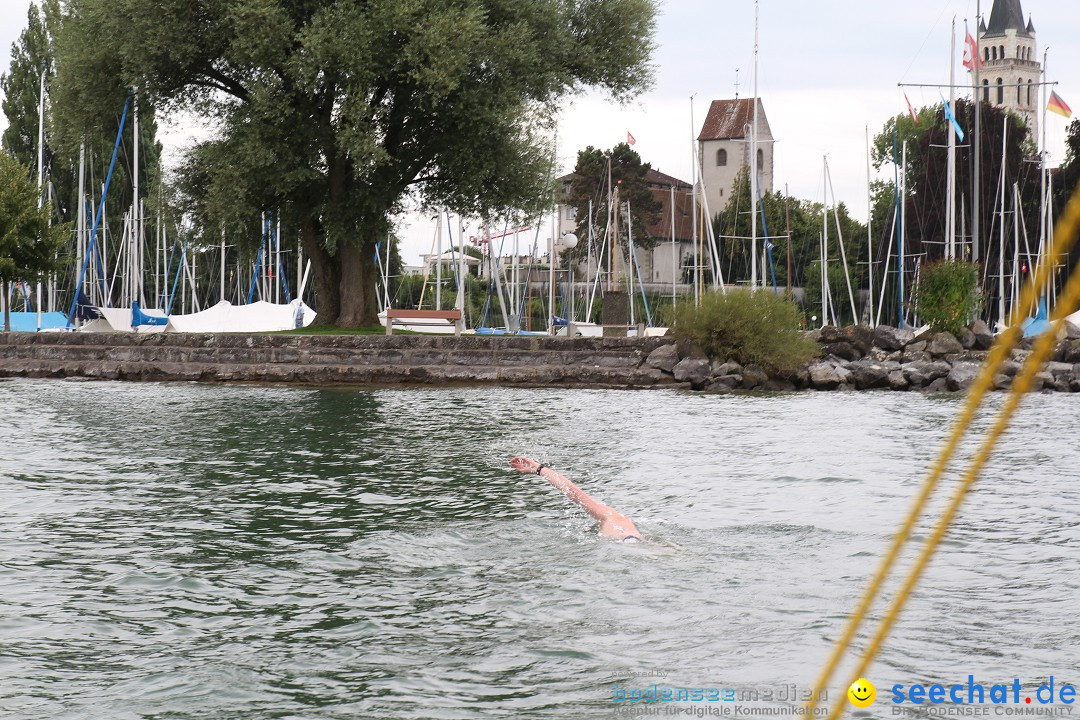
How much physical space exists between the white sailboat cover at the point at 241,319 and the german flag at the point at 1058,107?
2617 centimetres

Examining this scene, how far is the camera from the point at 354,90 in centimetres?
2633

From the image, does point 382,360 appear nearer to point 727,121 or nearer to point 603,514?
point 603,514

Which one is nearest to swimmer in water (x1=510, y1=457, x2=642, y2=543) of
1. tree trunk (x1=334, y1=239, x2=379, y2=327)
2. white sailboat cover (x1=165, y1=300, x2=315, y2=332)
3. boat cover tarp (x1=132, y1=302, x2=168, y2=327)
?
tree trunk (x1=334, y1=239, x2=379, y2=327)

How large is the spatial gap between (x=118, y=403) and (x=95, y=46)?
11558 millimetres

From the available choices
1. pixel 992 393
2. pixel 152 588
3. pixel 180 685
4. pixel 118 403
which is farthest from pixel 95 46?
pixel 180 685

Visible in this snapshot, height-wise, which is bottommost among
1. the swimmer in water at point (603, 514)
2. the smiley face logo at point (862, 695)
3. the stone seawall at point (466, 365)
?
the smiley face logo at point (862, 695)

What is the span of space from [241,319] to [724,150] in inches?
2895

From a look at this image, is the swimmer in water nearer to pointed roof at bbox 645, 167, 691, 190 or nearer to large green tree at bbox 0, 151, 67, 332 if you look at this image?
large green tree at bbox 0, 151, 67, 332

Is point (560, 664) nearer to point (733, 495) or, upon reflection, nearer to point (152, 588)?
point (152, 588)

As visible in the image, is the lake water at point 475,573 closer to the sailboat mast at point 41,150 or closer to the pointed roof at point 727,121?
the sailboat mast at point 41,150

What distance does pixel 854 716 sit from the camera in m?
4.77

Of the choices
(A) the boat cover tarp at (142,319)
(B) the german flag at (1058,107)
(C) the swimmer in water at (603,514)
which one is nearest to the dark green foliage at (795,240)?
(B) the german flag at (1058,107)

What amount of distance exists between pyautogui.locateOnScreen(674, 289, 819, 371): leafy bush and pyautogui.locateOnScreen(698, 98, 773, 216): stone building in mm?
79366

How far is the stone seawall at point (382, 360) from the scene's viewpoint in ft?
85.3
